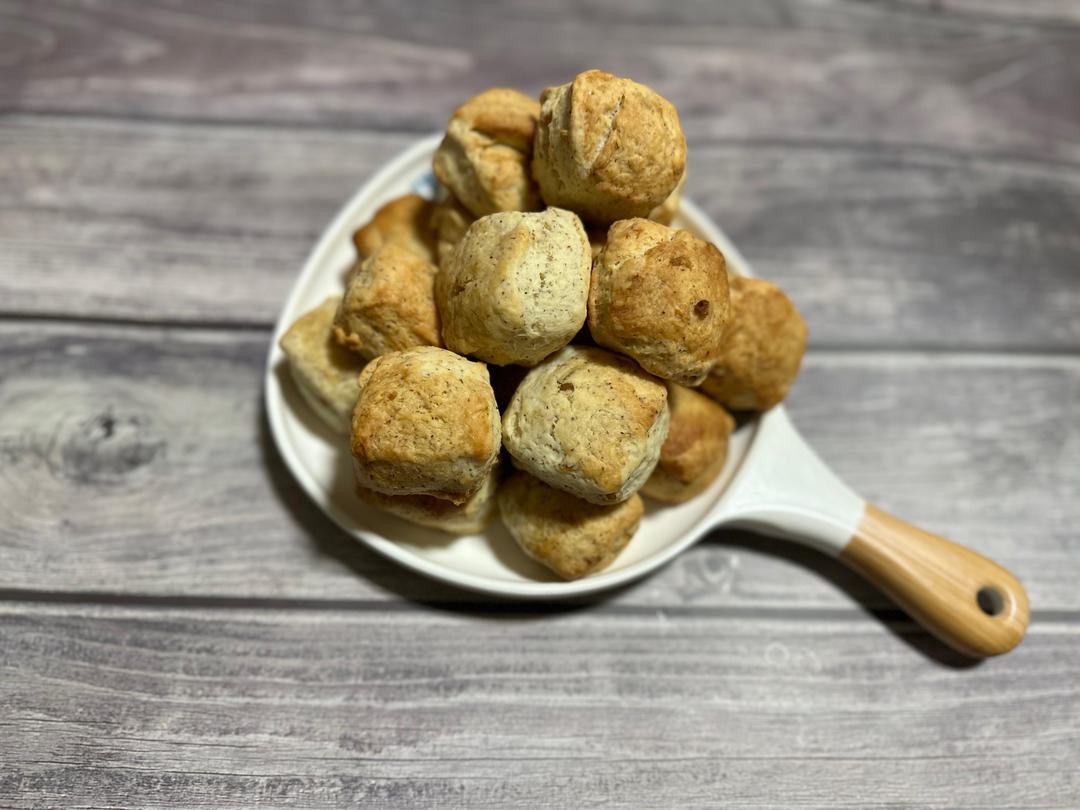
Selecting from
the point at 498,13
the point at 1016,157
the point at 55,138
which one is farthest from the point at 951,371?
the point at 55,138

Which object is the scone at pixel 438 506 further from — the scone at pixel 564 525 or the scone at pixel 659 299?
the scone at pixel 659 299

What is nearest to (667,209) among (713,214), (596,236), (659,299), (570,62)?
(596,236)

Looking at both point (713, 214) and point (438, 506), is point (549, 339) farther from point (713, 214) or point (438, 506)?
point (713, 214)

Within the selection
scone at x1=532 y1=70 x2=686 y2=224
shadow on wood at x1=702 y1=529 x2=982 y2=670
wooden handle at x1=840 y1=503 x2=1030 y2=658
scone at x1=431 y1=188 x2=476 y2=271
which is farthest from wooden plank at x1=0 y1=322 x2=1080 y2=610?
scone at x1=532 y1=70 x2=686 y2=224

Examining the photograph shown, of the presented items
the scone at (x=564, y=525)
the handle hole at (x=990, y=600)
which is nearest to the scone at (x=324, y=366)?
the scone at (x=564, y=525)

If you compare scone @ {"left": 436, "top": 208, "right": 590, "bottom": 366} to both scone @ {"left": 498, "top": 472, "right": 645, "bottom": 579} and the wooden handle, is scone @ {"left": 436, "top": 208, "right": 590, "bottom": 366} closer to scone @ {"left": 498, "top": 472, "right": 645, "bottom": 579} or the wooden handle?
scone @ {"left": 498, "top": 472, "right": 645, "bottom": 579}

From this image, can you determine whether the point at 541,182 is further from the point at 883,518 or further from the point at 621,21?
the point at 621,21
